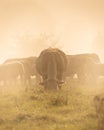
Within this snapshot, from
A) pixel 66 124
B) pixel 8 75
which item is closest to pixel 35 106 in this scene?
pixel 66 124

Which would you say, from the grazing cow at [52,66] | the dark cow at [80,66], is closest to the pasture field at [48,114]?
the grazing cow at [52,66]

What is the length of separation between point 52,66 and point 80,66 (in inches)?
398

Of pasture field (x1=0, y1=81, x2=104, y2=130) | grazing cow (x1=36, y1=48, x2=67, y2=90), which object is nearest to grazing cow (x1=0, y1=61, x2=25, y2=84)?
grazing cow (x1=36, y1=48, x2=67, y2=90)

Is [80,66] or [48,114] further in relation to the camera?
[80,66]

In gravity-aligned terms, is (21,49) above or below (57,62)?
below

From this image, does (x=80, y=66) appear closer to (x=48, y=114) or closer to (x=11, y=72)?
(x=11, y=72)

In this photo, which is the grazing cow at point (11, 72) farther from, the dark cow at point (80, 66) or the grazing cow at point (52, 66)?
the grazing cow at point (52, 66)

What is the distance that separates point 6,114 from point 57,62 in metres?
14.5

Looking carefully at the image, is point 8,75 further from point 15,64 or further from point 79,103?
point 79,103

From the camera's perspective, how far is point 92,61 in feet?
130

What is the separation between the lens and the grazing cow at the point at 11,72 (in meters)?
37.6

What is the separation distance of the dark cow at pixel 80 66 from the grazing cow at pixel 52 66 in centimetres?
594

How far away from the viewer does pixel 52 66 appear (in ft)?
99.7

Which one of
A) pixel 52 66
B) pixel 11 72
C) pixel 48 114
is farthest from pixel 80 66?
pixel 48 114
